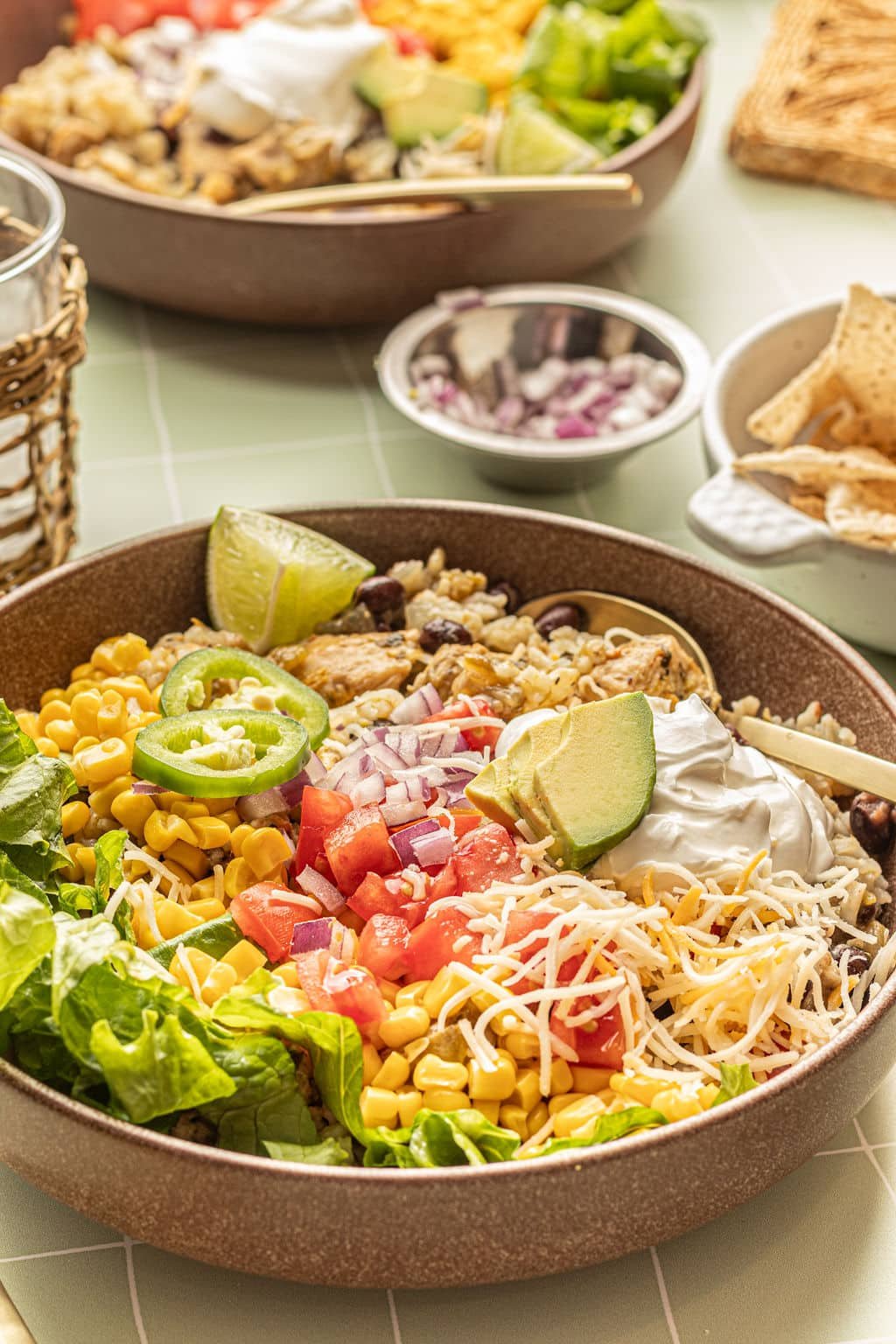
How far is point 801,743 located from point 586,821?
1.52 feet

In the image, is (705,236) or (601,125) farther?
(705,236)

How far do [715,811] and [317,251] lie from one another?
70.5 inches

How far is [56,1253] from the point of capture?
70.5 inches

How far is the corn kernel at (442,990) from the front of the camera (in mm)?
1794

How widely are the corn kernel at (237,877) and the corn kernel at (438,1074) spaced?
1.26 ft

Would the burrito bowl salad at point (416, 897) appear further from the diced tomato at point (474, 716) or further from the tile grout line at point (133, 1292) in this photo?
the tile grout line at point (133, 1292)

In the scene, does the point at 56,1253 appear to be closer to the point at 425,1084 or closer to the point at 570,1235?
the point at 425,1084

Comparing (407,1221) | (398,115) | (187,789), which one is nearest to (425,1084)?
(407,1221)

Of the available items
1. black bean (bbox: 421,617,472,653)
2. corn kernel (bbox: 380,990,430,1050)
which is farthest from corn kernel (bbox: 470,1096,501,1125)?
black bean (bbox: 421,617,472,653)

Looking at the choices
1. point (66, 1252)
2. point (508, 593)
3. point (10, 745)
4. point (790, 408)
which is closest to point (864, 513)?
point (790, 408)

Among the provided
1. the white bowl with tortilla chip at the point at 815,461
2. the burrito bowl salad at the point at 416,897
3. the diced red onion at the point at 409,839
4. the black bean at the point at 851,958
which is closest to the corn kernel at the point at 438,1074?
the burrito bowl salad at the point at 416,897

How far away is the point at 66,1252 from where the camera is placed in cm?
179

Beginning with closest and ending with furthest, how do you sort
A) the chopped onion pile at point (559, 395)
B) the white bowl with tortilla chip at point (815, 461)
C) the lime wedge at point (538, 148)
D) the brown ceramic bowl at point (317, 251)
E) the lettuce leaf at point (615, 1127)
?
the lettuce leaf at point (615, 1127)
the white bowl with tortilla chip at point (815, 461)
the chopped onion pile at point (559, 395)
the brown ceramic bowl at point (317, 251)
the lime wedge at point (538, 148)

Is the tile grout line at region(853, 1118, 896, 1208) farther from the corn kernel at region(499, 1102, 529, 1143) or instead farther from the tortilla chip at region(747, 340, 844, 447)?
the tortilla chip at region(747, 340, 844, 447)
